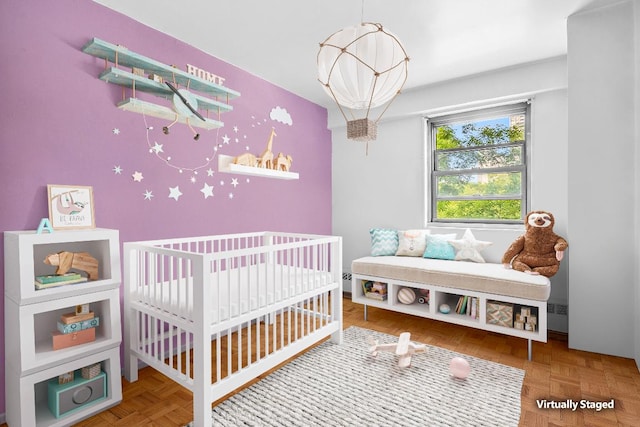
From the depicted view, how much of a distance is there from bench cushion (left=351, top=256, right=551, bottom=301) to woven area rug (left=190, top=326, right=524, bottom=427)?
0.54 metres

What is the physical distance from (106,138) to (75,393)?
4.69 ft

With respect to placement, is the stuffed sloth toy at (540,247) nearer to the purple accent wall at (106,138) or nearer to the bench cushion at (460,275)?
the bench cushion at (460,275)

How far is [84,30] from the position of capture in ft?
6.19

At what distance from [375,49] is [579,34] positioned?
2.02 meters

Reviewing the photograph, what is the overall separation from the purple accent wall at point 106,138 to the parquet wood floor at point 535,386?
2.16 feet

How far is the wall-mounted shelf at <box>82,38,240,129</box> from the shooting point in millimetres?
1898

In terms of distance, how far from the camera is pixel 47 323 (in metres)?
1.77

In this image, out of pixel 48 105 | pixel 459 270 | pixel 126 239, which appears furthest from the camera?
pixel 459 270

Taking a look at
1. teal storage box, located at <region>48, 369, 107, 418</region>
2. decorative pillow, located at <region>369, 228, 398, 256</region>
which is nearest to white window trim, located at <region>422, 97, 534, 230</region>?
decorative pillow, located at <region>369, 228, 398, 256</region>

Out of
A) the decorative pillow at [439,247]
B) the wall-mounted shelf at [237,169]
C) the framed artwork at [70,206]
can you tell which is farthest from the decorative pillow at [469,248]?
the framed artwork at [70,206]

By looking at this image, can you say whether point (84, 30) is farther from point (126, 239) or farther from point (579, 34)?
point (579, 34)

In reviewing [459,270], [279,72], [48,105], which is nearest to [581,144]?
[459,270]

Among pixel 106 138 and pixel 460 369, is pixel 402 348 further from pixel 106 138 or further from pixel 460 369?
pixel 106 138

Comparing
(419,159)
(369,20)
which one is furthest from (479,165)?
(369,20)
